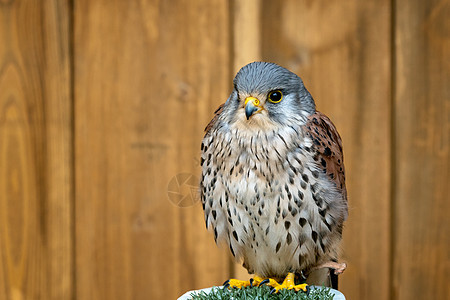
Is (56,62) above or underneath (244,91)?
above

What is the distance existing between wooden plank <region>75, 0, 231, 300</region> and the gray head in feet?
1.91

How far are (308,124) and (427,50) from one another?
2.62 feet

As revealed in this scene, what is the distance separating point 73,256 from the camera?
2.28m

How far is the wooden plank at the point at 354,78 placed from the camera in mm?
2182

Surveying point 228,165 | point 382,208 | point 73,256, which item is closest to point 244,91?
point 228,165

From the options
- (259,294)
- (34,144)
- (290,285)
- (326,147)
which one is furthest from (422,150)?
(34,144)

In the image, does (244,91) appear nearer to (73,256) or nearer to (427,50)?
(427,50)

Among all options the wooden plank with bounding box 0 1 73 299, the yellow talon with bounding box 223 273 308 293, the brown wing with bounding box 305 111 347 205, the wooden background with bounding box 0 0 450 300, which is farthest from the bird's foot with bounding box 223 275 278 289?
the wooden plank with bounding box 0 1 73 299

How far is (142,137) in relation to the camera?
226cm

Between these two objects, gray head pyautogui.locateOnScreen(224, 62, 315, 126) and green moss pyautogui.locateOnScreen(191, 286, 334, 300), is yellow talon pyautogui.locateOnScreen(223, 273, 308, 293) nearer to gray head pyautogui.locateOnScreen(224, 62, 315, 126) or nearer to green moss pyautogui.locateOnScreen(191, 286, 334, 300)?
green moss pyautogui.locateOnScreen(191, 286, 334, 300)

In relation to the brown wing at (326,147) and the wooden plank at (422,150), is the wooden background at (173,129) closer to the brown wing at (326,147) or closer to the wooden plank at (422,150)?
the wooden plank at (422,150)

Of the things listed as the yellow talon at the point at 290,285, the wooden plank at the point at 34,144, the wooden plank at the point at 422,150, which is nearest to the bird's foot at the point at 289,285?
the yellow talon at the point at 290,285

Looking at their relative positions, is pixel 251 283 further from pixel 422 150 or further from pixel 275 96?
pixel 422 150

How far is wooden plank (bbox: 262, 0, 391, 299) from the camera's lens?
2182 millimetres
